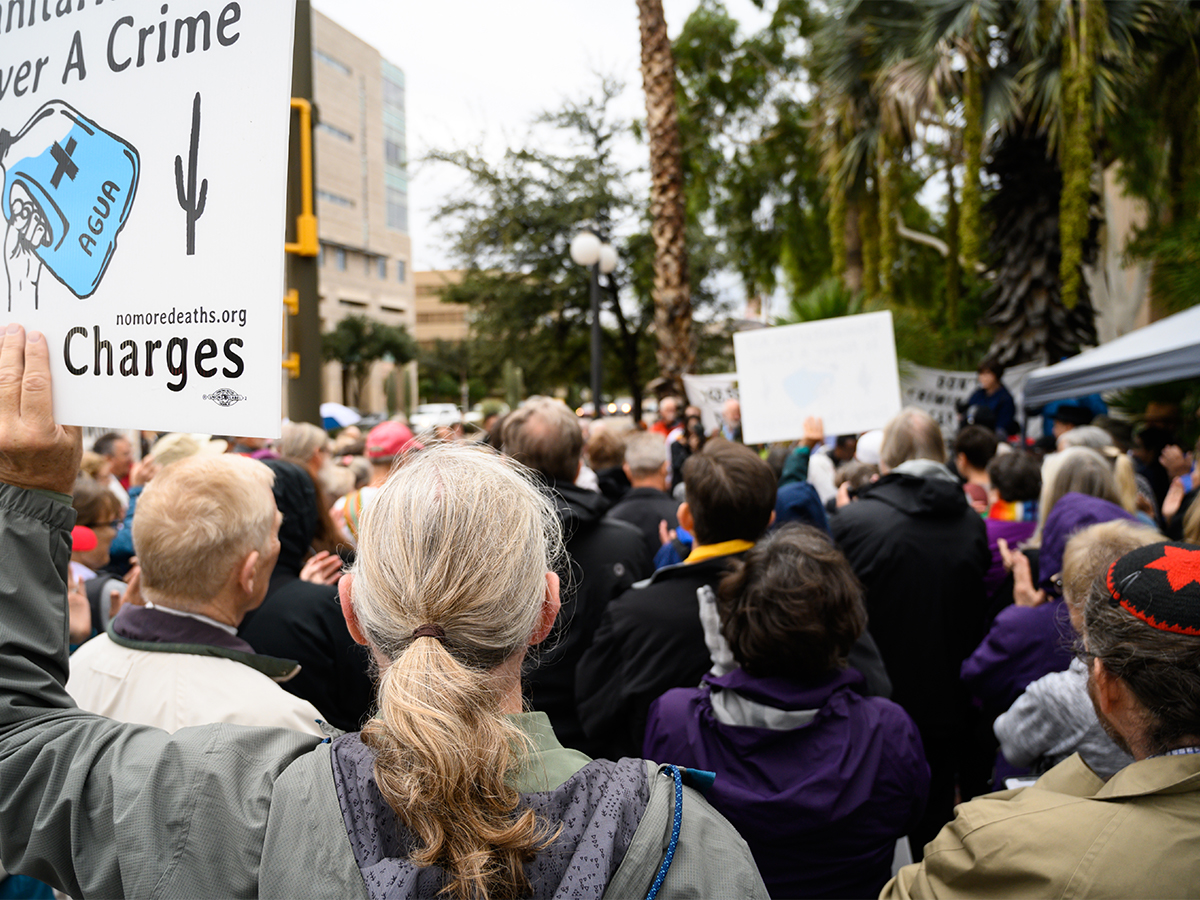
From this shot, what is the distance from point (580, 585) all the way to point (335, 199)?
66.4m

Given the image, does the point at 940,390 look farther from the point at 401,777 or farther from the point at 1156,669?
the point at 401,777

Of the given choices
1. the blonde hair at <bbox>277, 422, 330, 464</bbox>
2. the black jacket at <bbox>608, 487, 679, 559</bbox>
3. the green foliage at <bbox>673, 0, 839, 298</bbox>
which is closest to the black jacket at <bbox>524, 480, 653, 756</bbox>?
the black jacket at <bbox>608, 487, 679, 559</bbox>

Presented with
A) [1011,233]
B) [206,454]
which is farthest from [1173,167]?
[206,454]

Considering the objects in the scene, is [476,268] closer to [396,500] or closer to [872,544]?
[872,544]

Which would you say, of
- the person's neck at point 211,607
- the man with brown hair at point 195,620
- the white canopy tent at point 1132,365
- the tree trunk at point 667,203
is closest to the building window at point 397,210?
the tree trunk at point 667,203

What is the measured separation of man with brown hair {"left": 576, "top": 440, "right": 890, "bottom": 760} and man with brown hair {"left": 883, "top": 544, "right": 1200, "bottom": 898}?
3.10 ft

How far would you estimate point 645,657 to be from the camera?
8.44ft

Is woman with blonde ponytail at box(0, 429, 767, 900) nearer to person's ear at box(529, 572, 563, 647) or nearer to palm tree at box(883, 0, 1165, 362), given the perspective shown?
person's ear at box(529, 572, 563, 647)

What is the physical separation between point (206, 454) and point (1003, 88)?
10.7 meters

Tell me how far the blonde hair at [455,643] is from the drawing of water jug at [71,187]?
0.76 metres

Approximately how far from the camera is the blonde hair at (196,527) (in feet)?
6.63

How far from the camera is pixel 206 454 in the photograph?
2252mm

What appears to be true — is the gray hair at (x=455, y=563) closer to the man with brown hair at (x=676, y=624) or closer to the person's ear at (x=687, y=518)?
the man with brown hair at (x=676, y=624)

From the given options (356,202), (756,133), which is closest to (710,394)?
(756,133)
